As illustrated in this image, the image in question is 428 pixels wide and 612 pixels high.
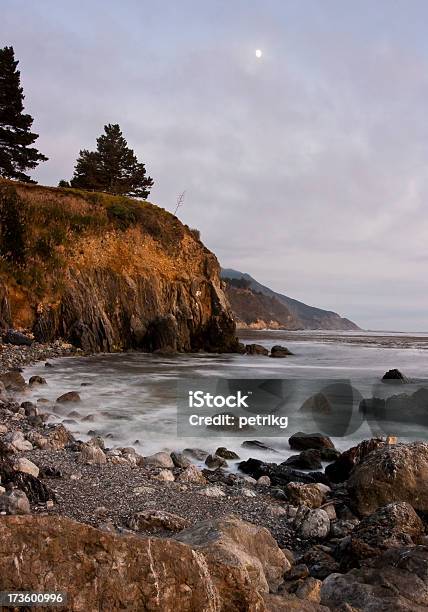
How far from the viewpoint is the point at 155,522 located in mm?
5465

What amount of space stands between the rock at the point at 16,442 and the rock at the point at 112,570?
20.7 feet

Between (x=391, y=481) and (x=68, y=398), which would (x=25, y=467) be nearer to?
(x=391, y=481)

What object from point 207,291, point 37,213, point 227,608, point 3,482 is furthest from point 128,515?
point 207,291

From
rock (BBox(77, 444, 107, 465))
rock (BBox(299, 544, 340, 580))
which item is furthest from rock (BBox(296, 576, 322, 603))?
rock (BBox(77, 444, 107, 465))

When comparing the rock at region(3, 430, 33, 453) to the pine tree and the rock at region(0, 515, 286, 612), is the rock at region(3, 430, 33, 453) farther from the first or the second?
the pine tree

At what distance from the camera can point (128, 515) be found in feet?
19.3

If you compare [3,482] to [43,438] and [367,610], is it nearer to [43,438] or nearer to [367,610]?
[43,438]

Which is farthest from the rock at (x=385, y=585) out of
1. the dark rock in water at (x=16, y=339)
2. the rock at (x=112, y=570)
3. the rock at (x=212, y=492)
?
the dark rock in water at (x=16, y=339)

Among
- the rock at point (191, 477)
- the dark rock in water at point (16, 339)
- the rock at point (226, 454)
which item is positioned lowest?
the rock at point (226, 454)

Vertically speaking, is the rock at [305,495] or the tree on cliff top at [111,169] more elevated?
the tree on cliff top at [111,169]

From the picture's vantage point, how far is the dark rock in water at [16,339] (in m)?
27.3

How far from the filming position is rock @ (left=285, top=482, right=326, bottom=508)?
288 inches

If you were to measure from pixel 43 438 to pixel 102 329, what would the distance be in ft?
82.8

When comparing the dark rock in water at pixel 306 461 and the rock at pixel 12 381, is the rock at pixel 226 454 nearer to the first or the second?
the dark rock in water at pixel 306 461
